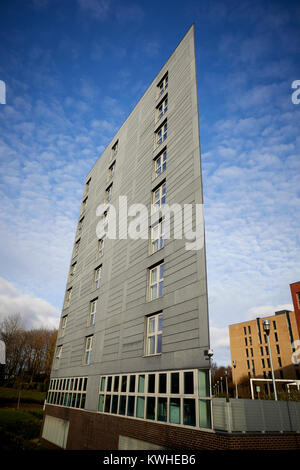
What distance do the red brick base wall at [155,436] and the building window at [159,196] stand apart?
11684mm

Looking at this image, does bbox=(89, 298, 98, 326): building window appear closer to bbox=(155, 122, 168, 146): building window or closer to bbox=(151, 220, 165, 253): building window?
bbox=(151, 220, 165, 253): building window

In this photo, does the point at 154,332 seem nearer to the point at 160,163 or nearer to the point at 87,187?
the point at 160,163

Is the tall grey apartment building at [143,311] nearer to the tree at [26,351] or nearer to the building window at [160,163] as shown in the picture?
the building window at [160,163]

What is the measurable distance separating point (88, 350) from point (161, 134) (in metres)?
18.0

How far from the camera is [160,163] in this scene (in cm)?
1947

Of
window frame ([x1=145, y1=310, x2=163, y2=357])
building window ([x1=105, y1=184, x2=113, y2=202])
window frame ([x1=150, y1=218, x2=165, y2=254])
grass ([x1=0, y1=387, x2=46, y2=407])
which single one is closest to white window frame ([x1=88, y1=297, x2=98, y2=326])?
window frame ([x1=145, y1=310, x2=163, y2=357])

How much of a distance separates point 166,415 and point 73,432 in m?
10.9

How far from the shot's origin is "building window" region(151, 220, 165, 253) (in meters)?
16.4

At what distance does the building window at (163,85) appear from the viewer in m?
22.3

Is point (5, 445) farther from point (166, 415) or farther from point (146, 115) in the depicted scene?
point (146, 115)

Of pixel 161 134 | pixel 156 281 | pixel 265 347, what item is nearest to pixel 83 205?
pixel 161 134

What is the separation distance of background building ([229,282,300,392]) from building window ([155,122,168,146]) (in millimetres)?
56938

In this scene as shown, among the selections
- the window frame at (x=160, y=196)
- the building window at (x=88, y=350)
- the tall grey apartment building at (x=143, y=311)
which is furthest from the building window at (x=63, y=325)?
the window frame at (x=160, y=196)
